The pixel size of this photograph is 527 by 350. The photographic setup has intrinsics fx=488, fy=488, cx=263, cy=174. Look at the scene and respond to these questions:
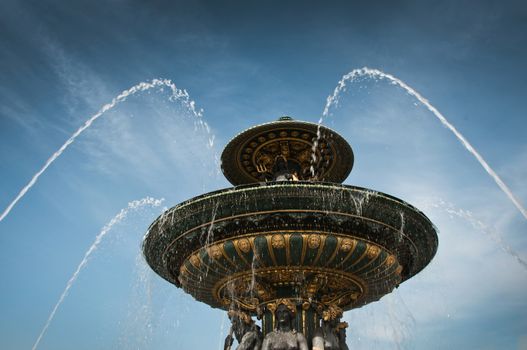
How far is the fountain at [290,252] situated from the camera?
9953 millimetres

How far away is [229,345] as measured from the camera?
36.2 ft

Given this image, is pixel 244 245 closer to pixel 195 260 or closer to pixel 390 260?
pixel 195 260

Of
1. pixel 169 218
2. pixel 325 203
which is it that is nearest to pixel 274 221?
pixel 325 203

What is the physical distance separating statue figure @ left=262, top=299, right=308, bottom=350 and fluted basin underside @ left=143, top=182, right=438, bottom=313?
0.47m

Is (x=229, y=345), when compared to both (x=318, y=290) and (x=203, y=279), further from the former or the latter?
(x=318, y=290)

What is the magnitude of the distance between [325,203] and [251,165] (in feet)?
16.6

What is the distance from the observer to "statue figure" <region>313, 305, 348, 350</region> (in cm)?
1030

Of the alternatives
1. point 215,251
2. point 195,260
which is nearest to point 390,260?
point 215,251

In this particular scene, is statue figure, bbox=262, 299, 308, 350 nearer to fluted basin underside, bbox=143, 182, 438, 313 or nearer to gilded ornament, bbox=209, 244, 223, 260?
fluted basin underside, bbox=143, 182, 438, 313

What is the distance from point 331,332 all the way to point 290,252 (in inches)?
82.7

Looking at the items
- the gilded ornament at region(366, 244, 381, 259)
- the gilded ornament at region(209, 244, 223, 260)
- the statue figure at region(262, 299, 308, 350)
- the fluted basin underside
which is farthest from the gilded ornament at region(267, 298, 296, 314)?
the gilded ornament at region(366, 244, 381, 259)

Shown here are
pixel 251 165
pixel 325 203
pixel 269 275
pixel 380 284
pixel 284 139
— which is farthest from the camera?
pixel 251 165

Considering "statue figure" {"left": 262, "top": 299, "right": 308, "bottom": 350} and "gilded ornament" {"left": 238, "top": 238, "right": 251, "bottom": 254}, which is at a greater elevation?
"gilded ornament" {"left": 238, "top": 238, "right": 251, "bottom": 254}

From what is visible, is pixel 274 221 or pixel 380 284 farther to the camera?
pixel 380 284
